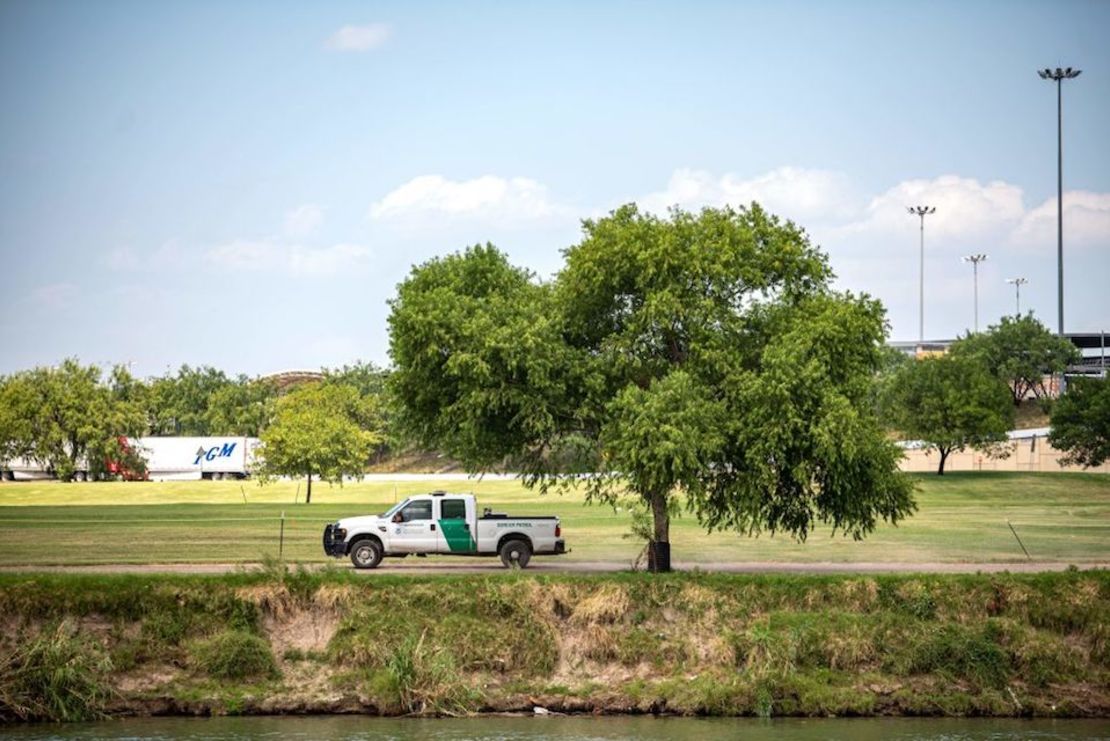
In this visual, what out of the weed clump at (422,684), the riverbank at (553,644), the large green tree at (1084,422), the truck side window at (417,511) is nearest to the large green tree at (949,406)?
the large green tree at (1084,422)

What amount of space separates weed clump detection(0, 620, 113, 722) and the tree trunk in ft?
42.8

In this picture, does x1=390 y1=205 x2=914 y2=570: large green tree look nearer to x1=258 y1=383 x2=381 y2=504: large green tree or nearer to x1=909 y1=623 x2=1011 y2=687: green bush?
x1=909 y1=623 x2=1011 y2=687: green bush

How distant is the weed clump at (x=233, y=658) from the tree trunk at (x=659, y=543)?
384 inches

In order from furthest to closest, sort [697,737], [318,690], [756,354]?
[756,354]
[318,690]
[697,737]

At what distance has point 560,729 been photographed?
2795 centimetres

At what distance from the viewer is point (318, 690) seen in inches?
1174

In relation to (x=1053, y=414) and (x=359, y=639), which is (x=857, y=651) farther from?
(x=1053, y=414)

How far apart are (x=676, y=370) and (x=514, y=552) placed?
665cm

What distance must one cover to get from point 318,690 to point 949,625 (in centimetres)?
1373

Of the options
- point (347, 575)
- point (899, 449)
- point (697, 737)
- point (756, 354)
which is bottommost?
point (697, 737)

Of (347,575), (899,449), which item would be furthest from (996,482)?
(347,575)

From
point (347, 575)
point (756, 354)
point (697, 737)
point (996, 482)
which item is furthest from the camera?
point (996, 482)

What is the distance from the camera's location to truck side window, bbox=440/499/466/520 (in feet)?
121

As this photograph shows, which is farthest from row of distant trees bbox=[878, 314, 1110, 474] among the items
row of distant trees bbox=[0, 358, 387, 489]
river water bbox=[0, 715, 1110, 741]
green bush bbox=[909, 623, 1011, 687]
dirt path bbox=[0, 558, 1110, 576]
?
river water bbox=[0, 715, 1110, 741]
